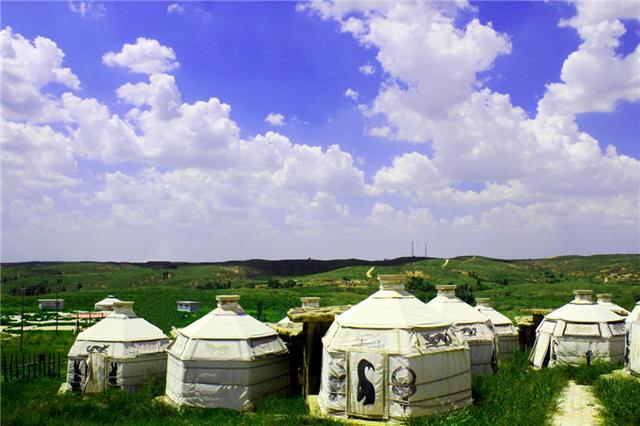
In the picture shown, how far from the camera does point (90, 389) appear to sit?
62.6 ft

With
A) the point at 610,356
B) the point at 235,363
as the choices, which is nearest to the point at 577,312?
the point at 610,356

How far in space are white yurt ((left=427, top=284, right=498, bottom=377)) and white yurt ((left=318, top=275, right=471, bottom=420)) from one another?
4731 millimetres

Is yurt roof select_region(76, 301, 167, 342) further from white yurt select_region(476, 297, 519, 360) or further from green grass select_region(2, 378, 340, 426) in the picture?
white yurt select_region(476, 297, 519, 360)

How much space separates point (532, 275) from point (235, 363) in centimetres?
9956

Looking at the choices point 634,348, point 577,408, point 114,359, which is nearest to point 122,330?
point 114,359

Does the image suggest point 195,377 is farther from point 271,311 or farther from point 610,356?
point 271,311

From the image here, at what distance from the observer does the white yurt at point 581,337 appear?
68.7ft

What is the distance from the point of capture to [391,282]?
1612 centimetres

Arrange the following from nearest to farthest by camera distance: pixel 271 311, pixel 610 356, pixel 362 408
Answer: pixel 362 408 → pixel 610 356 → pixel 271 311

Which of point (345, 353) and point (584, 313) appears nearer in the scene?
point (345, 353)

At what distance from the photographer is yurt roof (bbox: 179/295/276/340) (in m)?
17.0

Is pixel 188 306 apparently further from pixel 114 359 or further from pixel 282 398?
pixel 282 398

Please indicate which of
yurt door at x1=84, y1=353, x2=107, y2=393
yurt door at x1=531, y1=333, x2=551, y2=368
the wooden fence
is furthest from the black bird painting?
the wooden fence

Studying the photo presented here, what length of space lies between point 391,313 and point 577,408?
522 cm
